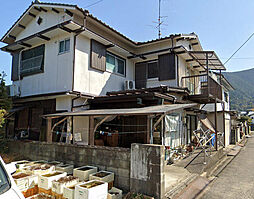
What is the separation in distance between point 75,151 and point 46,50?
6.76m

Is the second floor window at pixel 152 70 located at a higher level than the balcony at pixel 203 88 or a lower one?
higher

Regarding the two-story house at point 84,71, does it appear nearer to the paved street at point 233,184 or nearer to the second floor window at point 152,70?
the second floor window at point 152,70

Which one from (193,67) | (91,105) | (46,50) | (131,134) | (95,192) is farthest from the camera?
(193,67)

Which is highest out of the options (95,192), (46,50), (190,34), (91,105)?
(190,34)

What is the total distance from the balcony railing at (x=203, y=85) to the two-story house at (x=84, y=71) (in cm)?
7

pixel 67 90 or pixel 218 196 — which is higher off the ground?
pixel 67 90

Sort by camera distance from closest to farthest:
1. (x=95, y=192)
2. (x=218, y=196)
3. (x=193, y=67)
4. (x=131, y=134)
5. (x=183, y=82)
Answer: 1. (x=95, y=192)
2. (x=218, y=196)
3. (x=131, y=134)
4. (x=183, y=82)
5. (x=193, y=67)

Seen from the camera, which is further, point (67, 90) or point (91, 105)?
point (91, 105)

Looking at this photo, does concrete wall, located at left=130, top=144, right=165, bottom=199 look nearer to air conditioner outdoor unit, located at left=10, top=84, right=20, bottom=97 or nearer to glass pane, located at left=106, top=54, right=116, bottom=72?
glass pane, located at left=106, top=54, right=116, bottom=72

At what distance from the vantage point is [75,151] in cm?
644

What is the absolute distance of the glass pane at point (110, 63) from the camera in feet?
36.5

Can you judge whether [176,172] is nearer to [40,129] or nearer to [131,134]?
[131,134]

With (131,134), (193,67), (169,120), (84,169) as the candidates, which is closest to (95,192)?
(84,169)

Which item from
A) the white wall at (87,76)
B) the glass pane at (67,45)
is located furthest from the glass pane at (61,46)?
the white wall at (87,76)
